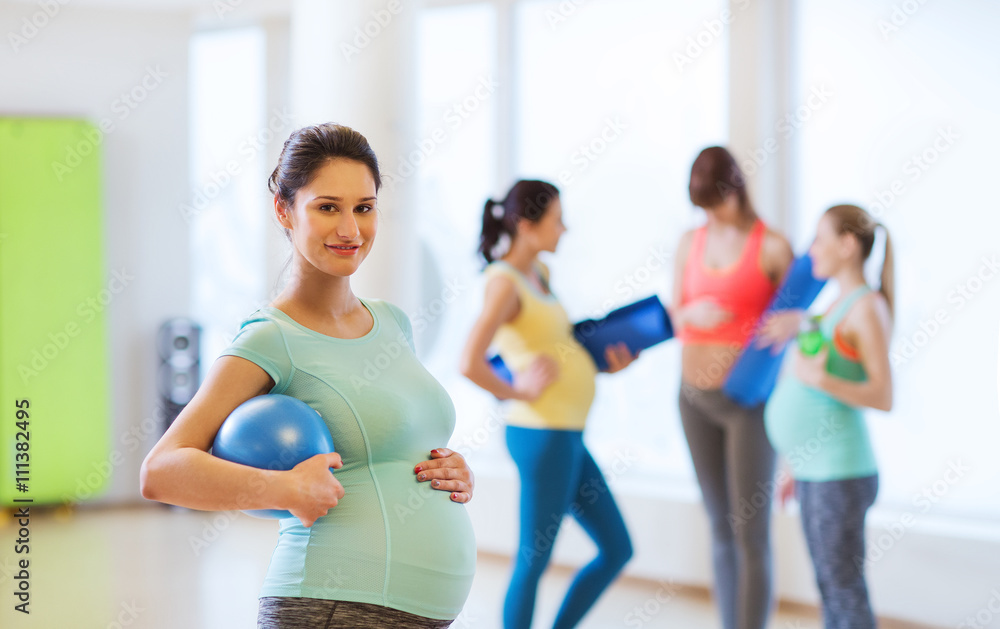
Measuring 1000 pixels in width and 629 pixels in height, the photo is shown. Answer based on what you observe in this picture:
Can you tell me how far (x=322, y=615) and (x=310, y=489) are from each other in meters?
0.20

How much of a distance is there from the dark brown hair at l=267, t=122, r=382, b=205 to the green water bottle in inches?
59.4

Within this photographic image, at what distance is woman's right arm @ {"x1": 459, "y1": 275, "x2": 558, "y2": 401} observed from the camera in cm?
252

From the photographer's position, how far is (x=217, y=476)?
3.62ft

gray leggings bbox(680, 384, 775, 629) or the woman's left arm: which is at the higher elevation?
the woman's left arm

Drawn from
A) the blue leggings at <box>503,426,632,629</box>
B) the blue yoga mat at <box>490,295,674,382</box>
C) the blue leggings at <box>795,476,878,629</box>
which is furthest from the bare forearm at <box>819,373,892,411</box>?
the blue leggings at <box>503,426,632,629</box>

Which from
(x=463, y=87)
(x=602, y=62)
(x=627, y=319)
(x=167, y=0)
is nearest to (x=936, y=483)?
(x=627, y=319)

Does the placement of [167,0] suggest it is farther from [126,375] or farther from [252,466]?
[252,466]

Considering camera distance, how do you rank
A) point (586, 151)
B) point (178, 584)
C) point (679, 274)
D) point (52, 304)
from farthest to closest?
1. point (52, 304)
2. point (586, 151)
3. point (178, 584)
4. point (679, 274)

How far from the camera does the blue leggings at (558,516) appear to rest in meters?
2.45

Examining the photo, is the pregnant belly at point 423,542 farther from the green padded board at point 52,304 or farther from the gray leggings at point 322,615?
the green padded board at point 52,304

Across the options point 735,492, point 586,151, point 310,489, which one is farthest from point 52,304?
point 310,489

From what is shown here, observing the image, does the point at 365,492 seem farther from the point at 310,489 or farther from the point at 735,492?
the point at 735,492

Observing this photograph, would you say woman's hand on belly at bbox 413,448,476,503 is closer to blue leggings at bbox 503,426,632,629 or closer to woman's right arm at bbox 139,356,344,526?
woman's right arm at bbox 139,356,344,526

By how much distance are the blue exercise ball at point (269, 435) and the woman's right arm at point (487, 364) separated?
4.43 feet
